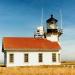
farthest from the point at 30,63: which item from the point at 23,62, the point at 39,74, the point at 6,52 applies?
the point at 39,74

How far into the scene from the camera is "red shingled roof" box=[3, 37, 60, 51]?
125 ft

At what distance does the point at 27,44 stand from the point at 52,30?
540cm

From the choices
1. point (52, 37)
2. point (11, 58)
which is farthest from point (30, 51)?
point (52, 37)

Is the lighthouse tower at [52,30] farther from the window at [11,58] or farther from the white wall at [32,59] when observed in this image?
the window at [11,58]

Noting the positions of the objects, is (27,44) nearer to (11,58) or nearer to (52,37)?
(11,58)

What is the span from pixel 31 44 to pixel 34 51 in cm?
124

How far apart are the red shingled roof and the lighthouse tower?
4.79 feet

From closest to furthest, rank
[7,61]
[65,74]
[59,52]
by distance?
[65,74] → [7,61] → [59,52]

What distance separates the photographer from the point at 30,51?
1517 inches

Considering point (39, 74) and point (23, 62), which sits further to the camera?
point (23, 62)

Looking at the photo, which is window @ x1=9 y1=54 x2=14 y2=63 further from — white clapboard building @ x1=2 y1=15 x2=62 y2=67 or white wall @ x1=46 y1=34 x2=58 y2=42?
white wall @ x1=46 y1=34 x2=58 y2=42

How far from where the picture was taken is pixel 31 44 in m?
39.3

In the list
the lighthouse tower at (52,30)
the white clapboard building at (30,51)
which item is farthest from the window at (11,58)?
the lighthouse tower at (52,30)

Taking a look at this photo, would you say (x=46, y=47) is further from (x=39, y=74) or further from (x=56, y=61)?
(x=39, y=74)
